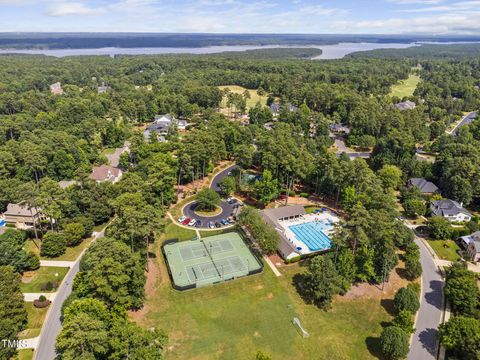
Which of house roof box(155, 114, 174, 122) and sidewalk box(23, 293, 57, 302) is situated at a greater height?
house roof box(155, 114, 174, 122)

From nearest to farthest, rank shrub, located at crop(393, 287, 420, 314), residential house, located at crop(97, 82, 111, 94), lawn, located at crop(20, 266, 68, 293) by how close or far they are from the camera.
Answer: shrub, located at crop(393, 287, 420, 314), lawn, located at crop(20, 266, 68, 293), residential house, located at crop(97, 82, 111, 94)

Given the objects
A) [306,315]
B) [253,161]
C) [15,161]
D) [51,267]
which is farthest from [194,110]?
[306,315]

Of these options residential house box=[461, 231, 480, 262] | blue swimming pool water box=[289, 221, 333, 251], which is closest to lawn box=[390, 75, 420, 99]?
residential house box=[461, 231, 480, 262]

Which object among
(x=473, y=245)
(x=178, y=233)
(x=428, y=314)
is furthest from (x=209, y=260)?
(x=473, y=245)

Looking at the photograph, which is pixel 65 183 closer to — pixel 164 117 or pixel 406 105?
pixel 164 117

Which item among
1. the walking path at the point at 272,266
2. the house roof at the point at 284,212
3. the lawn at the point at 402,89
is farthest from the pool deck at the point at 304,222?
the lawn at the point at 402,89

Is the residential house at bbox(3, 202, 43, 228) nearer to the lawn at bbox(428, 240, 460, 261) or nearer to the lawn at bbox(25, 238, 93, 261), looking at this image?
the lawn at bbox(25, 238, 93, 261)

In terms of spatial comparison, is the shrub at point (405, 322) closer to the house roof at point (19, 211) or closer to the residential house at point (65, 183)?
the house roof at point (19, 211)
